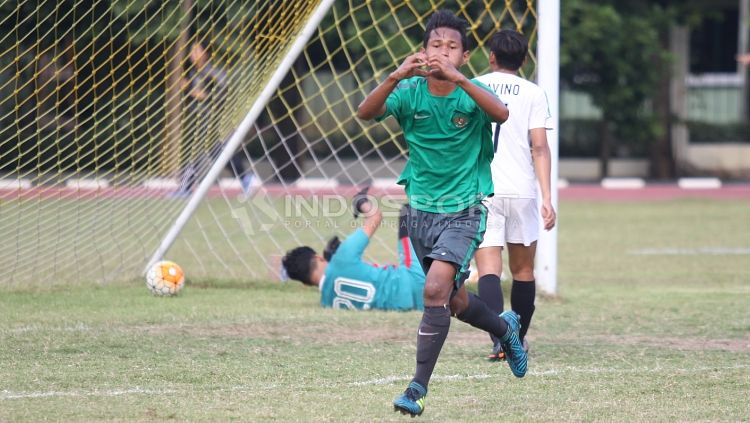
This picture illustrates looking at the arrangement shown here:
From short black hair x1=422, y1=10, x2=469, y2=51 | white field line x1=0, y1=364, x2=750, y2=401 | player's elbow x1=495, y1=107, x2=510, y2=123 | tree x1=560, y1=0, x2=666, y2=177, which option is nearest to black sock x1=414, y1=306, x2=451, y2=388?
white field line x1=0, y1=364, x2=750, y2=401

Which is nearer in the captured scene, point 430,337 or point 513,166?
point 430,337

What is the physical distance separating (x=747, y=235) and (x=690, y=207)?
12.4ft

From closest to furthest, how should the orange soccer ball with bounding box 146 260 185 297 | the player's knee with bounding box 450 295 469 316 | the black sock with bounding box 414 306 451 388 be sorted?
the black sock with bounding box 414 306 451 388
the player's knee with bounding box 450 295 469 316
the orange soccer ball with bounding box 146 260 185 297

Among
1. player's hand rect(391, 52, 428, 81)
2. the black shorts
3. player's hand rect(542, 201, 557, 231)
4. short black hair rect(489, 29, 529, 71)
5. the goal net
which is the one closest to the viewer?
player's hand rect(391, 52, 428, 81)

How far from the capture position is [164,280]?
858 cm

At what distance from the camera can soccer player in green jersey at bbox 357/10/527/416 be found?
498 centimetres

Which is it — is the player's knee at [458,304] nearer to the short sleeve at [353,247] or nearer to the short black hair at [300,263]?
the short sleeve at [353,247]

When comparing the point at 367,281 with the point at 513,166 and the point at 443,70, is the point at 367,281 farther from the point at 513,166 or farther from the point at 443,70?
the point at 443,70

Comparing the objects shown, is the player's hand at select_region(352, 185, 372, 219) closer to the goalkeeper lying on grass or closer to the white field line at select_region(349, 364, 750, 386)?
the goalkeeper lying on grass

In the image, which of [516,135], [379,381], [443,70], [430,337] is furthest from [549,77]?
[430,337]

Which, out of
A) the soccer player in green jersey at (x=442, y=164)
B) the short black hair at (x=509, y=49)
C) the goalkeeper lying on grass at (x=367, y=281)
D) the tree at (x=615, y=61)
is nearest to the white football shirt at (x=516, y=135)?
the short black hair at (x=509, y=49)

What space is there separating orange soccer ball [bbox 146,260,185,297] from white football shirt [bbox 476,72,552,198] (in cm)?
334

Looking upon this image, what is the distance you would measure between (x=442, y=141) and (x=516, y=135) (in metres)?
1.20

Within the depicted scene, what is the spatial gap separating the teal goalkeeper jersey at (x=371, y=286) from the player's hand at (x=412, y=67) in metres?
3.18
